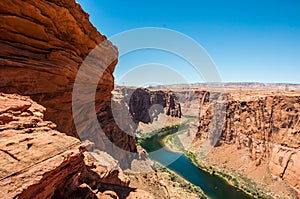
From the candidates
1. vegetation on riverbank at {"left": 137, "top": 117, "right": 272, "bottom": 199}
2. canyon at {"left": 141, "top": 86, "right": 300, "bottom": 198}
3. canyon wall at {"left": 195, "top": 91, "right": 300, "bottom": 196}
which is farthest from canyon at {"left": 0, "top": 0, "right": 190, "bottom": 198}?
canyon wall at {"left": 195, "top": 91, "right": 300, "bottom": 196}

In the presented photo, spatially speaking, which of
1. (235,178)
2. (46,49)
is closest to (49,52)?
(46,49)

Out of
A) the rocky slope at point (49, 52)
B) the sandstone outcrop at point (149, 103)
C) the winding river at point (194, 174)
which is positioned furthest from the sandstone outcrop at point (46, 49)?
the sandstone outcrop at point (149, 103)

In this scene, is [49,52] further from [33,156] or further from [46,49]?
[33,156]

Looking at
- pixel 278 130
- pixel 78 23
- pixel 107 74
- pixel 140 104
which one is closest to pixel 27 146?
pixel 78 23

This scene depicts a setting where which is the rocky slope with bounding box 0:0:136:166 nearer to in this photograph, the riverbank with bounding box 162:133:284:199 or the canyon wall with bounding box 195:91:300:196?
the riverbank with bounding box 162:133:284:199

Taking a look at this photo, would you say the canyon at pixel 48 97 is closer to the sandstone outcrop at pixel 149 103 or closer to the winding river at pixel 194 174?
the winding river at pixel 194 174

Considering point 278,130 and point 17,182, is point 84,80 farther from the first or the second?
point 278,130

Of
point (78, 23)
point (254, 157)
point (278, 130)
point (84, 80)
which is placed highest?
point (78, 23)
